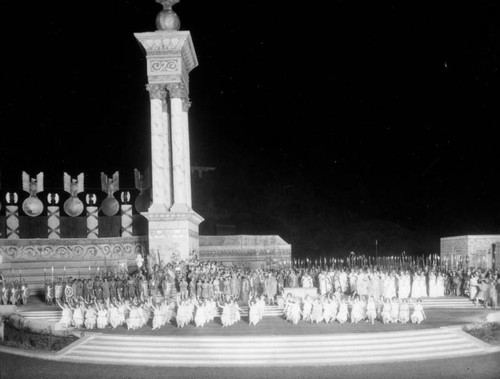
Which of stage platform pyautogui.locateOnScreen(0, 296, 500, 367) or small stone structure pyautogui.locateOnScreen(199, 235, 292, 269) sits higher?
small stone structure pyautogui.locateOnScreen(199, 235, 292, 269)

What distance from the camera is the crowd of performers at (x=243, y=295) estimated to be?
2061 centimetres

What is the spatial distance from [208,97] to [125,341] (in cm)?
3634

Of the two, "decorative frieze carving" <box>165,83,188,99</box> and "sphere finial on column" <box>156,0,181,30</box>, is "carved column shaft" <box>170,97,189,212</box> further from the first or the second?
"sphere finial on column" <box>156,0,181,30</box>

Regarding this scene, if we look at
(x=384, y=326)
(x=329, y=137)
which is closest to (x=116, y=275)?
(x=384, y=326)

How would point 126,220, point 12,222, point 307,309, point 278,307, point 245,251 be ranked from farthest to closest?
point 245,251 → point 126,220 → point 12,222 → point 278,307 → point 307,309

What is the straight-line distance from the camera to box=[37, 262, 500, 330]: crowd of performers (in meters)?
20.6

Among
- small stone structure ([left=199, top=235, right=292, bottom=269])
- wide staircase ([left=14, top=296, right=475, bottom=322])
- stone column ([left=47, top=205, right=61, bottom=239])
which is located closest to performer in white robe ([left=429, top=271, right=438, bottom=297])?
wide staircase ([left=14, top=296, right=475, bottom=322])

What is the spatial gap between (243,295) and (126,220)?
1107cm

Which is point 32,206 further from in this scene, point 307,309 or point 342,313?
point 342,313

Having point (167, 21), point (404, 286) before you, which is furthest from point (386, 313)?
point (167, 21)

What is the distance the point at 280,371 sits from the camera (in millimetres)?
15711

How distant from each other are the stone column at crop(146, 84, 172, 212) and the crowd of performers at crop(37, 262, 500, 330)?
4.15 meters

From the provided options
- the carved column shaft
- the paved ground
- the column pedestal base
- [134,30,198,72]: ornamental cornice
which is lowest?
the paved ground

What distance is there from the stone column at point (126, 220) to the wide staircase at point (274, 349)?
16.4 metres
